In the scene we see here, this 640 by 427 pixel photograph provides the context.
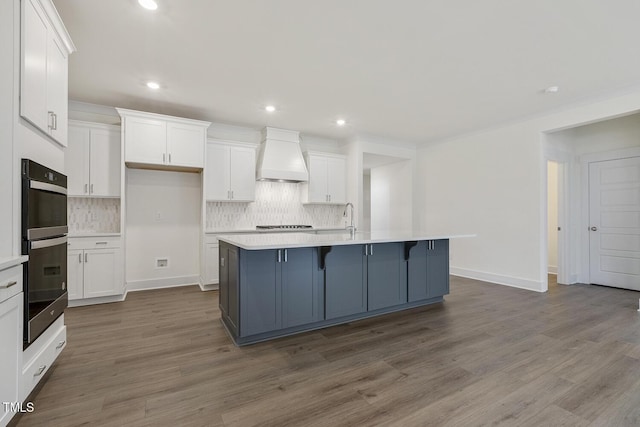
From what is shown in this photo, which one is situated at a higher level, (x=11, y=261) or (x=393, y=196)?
(x=393, y=196)

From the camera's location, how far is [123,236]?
3.97m

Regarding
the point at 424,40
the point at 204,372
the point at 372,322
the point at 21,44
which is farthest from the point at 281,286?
the point at 424,40

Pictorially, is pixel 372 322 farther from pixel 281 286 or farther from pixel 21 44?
pixel 21 44

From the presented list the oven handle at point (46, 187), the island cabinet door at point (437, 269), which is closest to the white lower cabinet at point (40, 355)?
the oven handle at point (46, 187)

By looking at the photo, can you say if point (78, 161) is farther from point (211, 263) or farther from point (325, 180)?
point (325, 180)

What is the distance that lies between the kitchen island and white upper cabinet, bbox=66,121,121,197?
89.1 inches

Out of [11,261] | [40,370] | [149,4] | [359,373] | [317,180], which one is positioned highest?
[149,4]

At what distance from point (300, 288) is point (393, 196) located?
4.74 metres

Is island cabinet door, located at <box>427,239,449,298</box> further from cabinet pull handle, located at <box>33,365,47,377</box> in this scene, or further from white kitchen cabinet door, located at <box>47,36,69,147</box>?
white kitchen cabinet door, located at <box>47,36,69,147</box>

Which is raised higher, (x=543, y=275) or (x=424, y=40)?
(x=424, y=40)

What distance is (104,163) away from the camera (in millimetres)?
4102

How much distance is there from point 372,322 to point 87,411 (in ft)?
7.96

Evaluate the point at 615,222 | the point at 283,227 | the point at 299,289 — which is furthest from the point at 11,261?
the point at 615,222

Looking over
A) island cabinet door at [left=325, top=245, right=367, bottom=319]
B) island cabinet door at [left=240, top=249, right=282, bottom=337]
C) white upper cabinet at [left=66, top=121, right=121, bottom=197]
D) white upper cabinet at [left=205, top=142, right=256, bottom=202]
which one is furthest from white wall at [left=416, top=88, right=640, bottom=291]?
white upper cabinet at [left=66, top=121, right=121, bottom=197]
